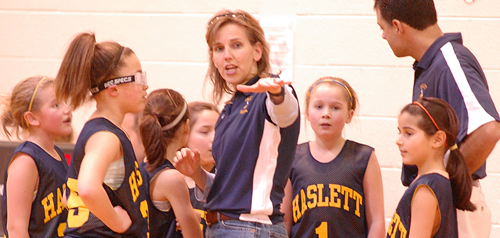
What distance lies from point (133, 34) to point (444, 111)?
8.66 feet

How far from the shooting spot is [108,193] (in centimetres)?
199

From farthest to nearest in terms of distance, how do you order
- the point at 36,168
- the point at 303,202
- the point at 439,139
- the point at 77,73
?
the point at 303,202
the point at 36,168
the point at 439,139
the point at 77,73

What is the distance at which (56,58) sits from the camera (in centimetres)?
414

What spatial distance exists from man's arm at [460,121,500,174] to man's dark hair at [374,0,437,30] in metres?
0.56

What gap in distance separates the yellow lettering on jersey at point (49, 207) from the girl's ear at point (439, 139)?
5.80ft

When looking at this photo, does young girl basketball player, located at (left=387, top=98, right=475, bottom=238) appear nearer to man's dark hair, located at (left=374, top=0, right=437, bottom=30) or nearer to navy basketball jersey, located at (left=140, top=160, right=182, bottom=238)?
man's dark hair, located at (left=374, top=0, right=437, bottom=30)

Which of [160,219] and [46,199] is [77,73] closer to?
[46,199]

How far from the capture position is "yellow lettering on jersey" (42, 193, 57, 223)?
7.94 feet

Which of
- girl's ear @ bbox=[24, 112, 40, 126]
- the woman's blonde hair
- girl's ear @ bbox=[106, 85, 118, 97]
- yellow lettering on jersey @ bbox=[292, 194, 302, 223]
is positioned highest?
the woman's blonde hair

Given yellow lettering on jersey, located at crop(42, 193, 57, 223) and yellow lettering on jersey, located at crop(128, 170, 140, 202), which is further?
yellow lettering on jersey, located at crop(42, 193, 57, 223)

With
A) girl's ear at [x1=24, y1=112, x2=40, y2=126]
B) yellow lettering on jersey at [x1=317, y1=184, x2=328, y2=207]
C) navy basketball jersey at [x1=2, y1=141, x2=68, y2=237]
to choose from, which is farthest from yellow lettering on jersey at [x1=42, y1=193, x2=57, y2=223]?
yellow lettering on jersey at [x1=317, y1=184, x2=328, y2=207]

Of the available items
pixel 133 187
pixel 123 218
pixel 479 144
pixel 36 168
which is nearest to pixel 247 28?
pixel 133 187

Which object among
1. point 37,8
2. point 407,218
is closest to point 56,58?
point 37,8

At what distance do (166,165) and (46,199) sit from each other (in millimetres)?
581
